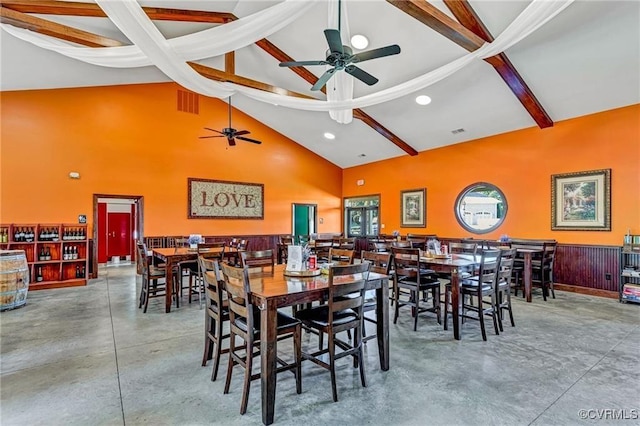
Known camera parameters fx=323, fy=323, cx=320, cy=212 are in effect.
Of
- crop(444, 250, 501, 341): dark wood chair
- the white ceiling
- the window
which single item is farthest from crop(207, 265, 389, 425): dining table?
the window

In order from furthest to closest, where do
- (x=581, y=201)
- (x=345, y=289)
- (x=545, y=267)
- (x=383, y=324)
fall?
(x=581, y=201) < (x=545, y=267) < (x=383, y=324) < (x=345, y=289)

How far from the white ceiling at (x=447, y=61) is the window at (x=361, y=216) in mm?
2882

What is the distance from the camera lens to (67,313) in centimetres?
457

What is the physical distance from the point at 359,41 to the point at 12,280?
250 inches

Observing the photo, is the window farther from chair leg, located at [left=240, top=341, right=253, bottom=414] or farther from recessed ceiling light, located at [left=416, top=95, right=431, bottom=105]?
chair leg, located at [left=240, top=341, right=253, bottom=414]

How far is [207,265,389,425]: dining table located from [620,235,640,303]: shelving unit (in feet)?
16.1

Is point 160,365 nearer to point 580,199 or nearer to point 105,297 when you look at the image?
point 105,297

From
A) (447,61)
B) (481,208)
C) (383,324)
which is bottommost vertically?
(383,324)

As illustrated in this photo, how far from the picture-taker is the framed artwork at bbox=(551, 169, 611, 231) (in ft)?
18.8

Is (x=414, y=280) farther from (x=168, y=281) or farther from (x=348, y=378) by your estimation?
(x=168, y=281)

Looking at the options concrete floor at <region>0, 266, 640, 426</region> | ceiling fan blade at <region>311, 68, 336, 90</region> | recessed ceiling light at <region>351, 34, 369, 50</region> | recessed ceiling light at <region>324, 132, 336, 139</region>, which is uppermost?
recessed ceiling light at <region>351, 34, 369, 50</region>

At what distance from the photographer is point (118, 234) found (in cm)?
1119

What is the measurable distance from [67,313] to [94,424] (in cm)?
326

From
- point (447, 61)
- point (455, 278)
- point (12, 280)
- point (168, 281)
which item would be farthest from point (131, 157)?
point (455, 278)
